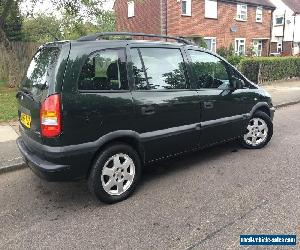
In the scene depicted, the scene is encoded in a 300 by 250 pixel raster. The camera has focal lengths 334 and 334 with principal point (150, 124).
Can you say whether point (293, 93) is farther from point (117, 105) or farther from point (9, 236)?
point (9, 236)

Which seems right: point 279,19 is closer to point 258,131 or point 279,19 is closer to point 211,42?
point 211,42

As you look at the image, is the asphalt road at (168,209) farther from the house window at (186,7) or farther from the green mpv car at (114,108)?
the house window at (186,7)

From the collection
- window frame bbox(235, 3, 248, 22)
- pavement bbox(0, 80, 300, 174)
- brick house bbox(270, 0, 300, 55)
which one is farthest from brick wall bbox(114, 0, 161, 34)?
brick house bbox(270, 0, 300, 55)

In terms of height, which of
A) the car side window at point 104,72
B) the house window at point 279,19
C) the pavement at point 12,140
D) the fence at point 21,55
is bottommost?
the pavement at point 12,140

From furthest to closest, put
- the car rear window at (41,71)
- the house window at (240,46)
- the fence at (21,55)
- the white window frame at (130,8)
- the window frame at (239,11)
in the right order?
1. the house window at (240,46)
2. the window frame at (239,11)
3. the white window frame at (130,8)
4. the fence at (21,55)
5. the car rear window at (41,71)

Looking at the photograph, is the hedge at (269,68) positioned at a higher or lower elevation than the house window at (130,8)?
lower

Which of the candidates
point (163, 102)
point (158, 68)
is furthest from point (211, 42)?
point (163, 102)

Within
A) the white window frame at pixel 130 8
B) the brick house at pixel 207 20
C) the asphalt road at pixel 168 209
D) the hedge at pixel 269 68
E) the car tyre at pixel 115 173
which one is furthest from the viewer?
the white window frame at pixel 130 8

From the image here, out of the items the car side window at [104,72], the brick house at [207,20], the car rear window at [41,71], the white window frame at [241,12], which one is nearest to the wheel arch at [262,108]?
the car side window at [104,72]

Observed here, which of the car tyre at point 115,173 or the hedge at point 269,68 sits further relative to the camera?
the hedge at point 269,68

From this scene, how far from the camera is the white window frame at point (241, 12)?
27656mm

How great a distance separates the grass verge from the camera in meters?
7.98

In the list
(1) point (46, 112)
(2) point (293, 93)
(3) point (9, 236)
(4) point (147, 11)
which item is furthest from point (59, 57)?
(4) point (147, 11)

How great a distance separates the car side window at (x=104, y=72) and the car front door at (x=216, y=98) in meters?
1.18
